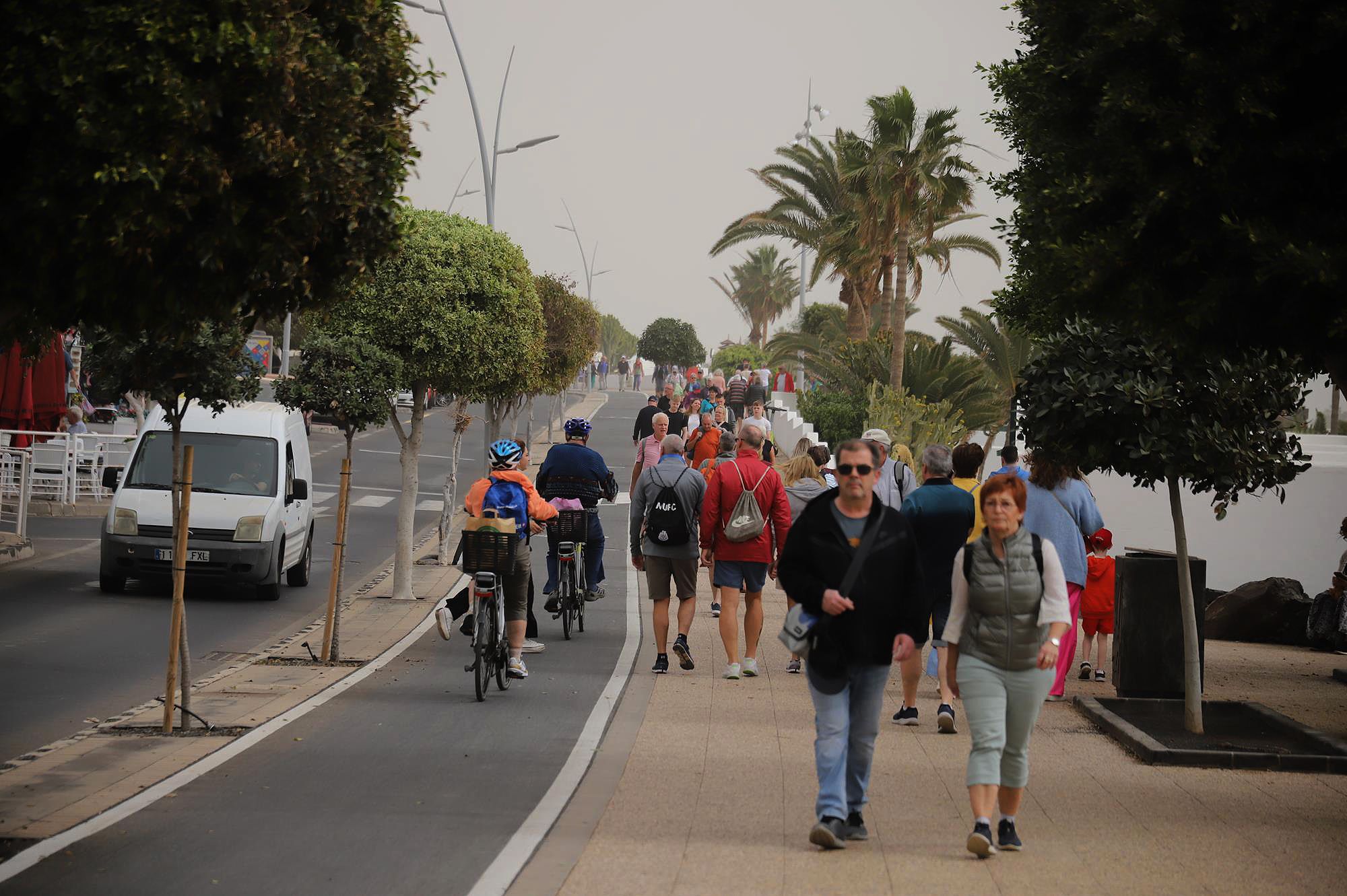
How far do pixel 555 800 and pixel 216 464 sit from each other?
1177 cm

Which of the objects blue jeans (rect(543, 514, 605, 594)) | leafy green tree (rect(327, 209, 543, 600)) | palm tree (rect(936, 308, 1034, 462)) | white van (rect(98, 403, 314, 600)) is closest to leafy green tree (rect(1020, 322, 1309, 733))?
blue jeans (rect(543, 514, 605, 594))

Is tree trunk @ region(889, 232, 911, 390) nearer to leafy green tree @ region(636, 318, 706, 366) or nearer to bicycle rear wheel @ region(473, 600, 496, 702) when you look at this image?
bicycle rear wheel @ region(473, 600, 496, 702)

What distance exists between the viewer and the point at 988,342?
114 ft

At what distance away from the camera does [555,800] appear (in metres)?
8.41

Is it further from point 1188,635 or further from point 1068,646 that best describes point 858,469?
point 1068,646

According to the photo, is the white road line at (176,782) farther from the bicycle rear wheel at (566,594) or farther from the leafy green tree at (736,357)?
the leafy green tree at (736,357)

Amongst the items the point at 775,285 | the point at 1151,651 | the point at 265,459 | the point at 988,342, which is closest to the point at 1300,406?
the point at 1151,651

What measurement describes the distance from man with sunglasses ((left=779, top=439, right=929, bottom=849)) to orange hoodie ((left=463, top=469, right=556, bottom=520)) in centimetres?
531

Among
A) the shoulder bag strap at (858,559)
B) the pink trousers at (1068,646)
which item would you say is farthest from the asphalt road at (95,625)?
the pink trousers at (1068,646)

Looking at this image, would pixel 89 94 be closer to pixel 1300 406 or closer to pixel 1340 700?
pixel 1300 406

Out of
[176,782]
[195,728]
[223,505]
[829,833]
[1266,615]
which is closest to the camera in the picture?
[829,833]

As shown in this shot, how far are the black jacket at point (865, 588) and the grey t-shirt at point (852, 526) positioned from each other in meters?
0.02

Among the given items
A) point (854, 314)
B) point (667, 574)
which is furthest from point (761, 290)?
point (667, 574)

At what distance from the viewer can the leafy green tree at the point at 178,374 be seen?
34.2 ft
